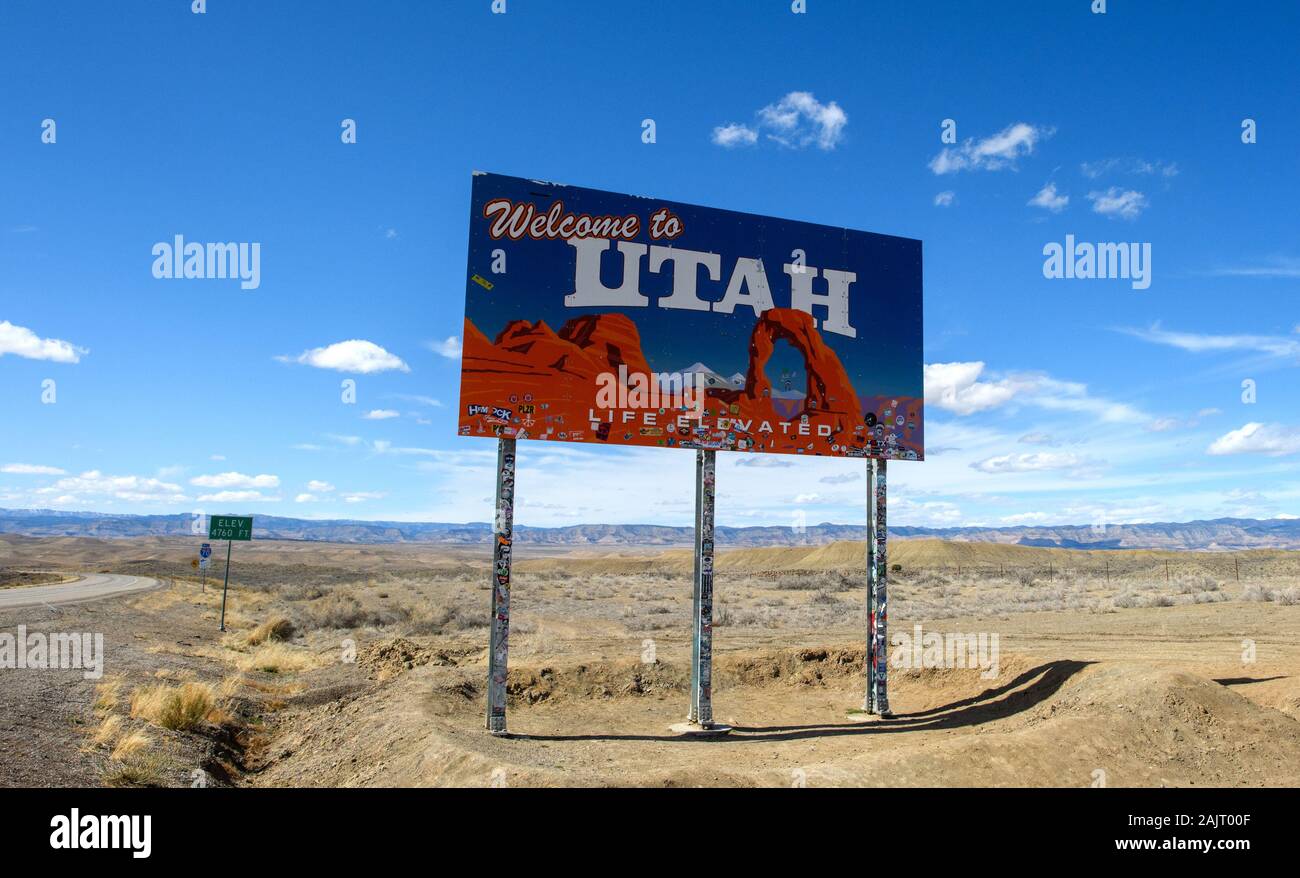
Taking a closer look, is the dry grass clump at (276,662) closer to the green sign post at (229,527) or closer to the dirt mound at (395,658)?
the dirt mound at (395,658)

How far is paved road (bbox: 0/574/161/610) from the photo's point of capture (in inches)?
1325

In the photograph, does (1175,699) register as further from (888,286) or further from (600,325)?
(600,325)

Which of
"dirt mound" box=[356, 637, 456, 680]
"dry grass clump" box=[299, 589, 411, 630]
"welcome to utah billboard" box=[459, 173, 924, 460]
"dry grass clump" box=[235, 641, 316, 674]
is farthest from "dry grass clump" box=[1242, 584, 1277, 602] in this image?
"dry grass clump" box=[235, 641, 316, 674]

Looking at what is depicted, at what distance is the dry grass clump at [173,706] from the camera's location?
40.4 ft

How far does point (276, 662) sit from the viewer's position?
66.9 ft

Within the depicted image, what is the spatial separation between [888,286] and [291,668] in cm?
1746

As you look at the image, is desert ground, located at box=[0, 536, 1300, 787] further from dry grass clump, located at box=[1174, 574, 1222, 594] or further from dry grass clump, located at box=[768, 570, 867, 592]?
dry grass clump, located at box=[768, 570, 867, 592]

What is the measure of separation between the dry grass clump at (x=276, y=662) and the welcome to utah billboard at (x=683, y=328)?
39.1 ft

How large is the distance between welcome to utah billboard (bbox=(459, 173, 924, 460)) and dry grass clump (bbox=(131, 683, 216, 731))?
6519 millimetres

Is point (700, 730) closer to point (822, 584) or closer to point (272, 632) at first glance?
point (272, 632)

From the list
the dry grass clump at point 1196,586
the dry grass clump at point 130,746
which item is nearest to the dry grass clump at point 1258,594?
the dry grass clump at point 1196,586

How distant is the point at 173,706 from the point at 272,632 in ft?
50.3

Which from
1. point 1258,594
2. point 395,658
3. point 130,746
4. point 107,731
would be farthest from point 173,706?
point 1258,594
